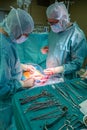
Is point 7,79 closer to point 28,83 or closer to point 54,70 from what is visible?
point 28,83

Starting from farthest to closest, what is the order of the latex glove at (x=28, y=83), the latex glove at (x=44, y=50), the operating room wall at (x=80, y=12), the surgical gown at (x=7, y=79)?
the operating room wall at (x=80, y=12) < the latex glove at (x=44, y=50) < the latex glove at (x=28, y=83) < the surgical gown at (x=7, y=79)

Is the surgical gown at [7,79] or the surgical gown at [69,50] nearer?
the surgical gown at [7,79]

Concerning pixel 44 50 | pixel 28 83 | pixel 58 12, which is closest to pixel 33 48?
pixel 44 50

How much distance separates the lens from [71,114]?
3.98 ft

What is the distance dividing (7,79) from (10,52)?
23cm

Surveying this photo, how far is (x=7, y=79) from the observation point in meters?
1.46

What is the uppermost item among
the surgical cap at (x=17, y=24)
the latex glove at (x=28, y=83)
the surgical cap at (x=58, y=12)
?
the surgical cap at (x=58, y=12)

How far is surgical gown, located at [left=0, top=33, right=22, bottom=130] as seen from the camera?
1.41 meters

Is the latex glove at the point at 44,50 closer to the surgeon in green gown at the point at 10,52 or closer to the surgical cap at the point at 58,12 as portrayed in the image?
the surgical cap at the point at 58,12

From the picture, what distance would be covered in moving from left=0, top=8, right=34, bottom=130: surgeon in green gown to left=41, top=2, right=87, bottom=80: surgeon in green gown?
0.57 meters

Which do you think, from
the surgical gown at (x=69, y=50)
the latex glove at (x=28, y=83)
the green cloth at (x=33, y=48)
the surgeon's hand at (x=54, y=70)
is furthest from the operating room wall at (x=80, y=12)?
the latex glove at (x=28, y=83)

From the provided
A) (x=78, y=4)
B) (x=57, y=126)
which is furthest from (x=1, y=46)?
(x=78, y=4)

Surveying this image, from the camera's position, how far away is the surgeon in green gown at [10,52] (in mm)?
1423

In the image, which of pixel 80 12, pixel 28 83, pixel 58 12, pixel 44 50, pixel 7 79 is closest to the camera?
pixel 7 79
